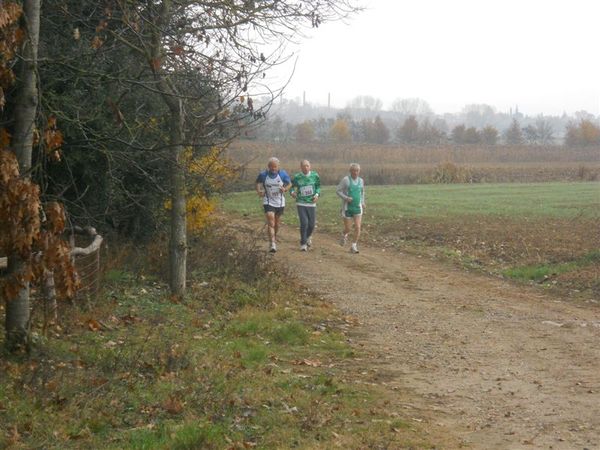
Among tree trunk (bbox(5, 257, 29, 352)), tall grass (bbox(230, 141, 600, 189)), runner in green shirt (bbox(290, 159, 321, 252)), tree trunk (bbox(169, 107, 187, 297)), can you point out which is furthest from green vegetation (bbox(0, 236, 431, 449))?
tall grass (bbox(230, 141, 600, 189))

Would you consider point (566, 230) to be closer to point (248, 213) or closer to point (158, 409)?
point (248, 213)

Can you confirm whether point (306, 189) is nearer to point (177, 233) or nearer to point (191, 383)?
point (177, 233)

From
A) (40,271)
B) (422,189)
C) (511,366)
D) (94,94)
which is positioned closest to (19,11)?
(40,271)

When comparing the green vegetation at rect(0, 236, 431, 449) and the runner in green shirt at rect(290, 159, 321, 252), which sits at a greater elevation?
the runner in green shirt at rect(290, 159, 321, 252)

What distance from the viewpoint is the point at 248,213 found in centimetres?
2875

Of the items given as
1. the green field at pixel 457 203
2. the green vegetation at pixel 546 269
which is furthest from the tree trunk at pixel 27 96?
the green field at pixel 457 203

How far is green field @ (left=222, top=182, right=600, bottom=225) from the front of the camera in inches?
1102

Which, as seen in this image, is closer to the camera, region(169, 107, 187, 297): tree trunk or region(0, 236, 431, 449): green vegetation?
region(0, 236, 431, 449): green vegetation

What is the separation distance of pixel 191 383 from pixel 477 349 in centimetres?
400

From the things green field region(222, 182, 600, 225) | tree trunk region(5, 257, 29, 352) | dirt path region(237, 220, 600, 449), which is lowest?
dirt path region(237, 220, 600, 449)

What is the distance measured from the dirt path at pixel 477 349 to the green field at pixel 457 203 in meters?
8.18

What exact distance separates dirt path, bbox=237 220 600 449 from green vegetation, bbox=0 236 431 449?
0.52 meters

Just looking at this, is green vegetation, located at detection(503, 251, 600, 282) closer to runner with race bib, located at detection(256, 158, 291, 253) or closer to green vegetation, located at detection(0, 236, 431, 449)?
runner with race bib, located at detection(256, 158, 291, 253)

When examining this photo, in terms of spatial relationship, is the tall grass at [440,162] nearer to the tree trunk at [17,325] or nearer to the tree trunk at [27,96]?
the tree trunk at [17,325]
